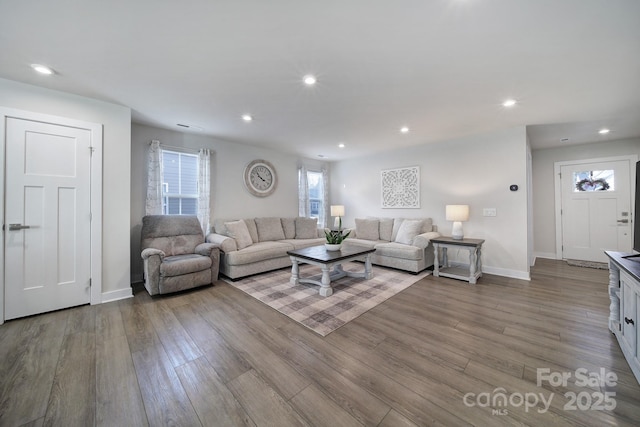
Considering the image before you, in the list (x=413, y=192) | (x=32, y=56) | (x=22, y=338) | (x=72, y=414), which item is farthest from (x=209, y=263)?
(x=413, y=192)

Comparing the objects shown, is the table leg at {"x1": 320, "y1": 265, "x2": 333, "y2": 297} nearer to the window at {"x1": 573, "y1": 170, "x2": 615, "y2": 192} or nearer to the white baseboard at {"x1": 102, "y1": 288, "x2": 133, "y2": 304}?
the white baseboard at {"x1": 102, "y1": 288, "x2": 133, "y2": 304}

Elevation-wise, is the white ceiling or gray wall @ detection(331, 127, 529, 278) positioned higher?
the white ceiling

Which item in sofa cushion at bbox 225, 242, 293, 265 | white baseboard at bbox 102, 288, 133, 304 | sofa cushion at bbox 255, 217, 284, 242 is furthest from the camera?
sofa cushion at bbox 255, 217, 284, 242

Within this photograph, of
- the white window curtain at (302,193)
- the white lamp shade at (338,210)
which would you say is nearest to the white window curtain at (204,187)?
the white window curtain at (302,193)

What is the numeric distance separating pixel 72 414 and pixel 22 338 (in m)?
1.44

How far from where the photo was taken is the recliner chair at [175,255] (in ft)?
9.77

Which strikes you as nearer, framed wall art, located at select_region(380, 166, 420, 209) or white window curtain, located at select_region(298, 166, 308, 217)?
framed wall art, located at select_region(380, 166, 420, 209)

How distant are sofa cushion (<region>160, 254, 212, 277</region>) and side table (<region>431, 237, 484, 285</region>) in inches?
142

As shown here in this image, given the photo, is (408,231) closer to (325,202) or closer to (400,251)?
(400,251)

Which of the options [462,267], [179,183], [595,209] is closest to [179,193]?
[179,183]

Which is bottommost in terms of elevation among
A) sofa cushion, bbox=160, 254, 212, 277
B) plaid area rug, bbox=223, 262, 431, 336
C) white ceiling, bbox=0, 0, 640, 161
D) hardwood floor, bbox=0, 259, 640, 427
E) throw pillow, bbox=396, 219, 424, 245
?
hardwood floor, bbox=0, 259, 640, 427

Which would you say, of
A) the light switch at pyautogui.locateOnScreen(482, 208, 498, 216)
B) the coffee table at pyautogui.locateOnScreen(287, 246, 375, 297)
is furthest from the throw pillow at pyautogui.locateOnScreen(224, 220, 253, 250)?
the light switch at pyautogui.locateOnScreen(482, 208, 498, 216)

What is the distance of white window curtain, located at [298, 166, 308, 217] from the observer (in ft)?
19.3

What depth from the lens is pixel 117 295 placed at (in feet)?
9.71
